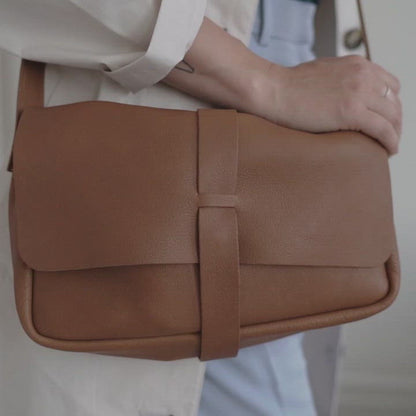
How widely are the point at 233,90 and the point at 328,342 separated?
328 millimetres

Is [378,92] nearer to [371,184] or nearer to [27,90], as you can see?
[371,184]

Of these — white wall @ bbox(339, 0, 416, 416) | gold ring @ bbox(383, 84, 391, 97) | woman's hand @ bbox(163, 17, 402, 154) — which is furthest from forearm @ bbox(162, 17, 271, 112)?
white wall @ bbox(339, 0, 416, 416)

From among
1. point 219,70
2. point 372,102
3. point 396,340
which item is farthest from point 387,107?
point 396,340

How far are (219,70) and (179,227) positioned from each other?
0.14 metres

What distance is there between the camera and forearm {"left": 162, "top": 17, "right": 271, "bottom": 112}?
1.45ft

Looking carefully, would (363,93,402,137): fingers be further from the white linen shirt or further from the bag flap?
the white linen shirt

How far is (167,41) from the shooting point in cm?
40

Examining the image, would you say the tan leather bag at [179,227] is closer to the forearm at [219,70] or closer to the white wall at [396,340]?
the forearm at [219,70]

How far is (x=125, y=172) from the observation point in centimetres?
43

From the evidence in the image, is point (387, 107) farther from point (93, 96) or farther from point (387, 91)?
point (93, 96)

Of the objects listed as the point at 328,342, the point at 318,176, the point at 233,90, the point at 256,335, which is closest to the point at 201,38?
the point at 233,90

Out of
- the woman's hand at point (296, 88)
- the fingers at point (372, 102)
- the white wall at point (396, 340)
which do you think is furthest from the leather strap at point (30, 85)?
the white wall at point (396, 340)

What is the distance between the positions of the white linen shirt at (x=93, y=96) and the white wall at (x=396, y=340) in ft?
2.45

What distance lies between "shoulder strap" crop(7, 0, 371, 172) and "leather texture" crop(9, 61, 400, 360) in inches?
0.7
